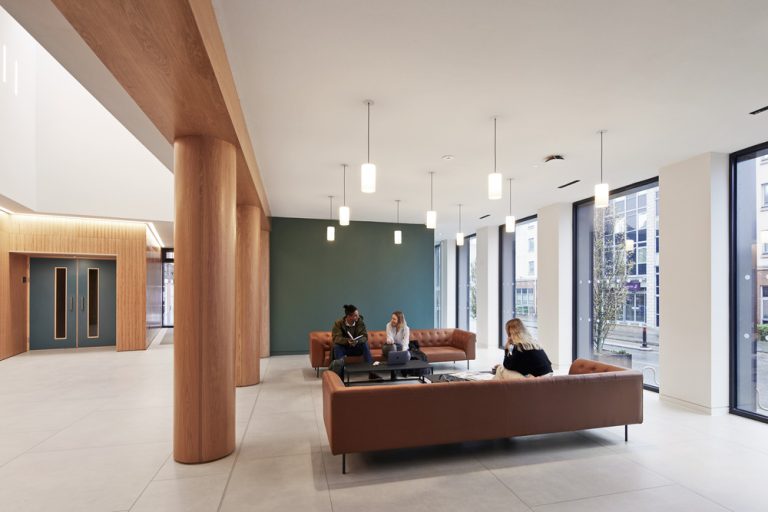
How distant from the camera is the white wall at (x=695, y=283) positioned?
16.2 feet

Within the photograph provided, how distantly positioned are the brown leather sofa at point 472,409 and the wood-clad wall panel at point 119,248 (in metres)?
8.22

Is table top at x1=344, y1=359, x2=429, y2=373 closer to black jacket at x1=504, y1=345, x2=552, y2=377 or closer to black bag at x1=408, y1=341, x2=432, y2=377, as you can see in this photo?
black bag at x1=408, y1=341, x2=432, y2=377

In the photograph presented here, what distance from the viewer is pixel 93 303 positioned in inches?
405

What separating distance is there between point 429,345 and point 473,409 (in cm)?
457

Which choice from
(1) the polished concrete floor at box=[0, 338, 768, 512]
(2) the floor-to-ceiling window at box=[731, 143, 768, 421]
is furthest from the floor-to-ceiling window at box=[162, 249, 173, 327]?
(2) the floor-to-ceiling window at box=[731, 143, 768, 421]

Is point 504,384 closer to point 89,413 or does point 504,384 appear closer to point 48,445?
point 48,445

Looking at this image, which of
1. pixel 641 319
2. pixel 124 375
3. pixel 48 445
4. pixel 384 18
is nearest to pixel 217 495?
pixel 48 445

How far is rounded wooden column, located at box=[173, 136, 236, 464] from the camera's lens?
3.49 metres

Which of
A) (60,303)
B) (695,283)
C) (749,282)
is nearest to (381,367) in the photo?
(695,283)

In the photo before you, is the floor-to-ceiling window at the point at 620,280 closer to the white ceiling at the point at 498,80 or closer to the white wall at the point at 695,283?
the white wall at the point at 695,283

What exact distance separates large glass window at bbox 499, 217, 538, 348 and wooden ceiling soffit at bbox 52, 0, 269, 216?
7.26 meters

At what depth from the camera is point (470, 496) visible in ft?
9.80

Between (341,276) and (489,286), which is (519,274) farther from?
(341,276)

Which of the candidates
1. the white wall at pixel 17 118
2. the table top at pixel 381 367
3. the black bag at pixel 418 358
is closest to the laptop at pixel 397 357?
the table top at pixel 381 367
